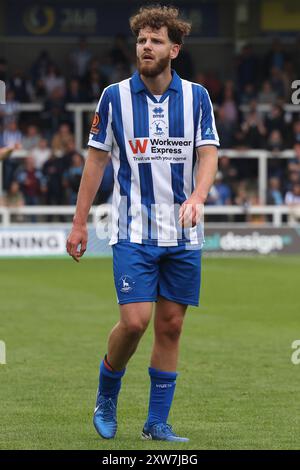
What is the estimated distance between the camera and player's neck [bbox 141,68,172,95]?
270 inches

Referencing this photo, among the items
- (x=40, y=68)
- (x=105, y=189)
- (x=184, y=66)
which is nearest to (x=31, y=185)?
(x=105, y=189)

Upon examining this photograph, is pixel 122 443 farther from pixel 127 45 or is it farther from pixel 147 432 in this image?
pixel 127 45

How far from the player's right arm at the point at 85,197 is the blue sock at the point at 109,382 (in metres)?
0.69

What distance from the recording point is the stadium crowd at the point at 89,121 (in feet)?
80.2

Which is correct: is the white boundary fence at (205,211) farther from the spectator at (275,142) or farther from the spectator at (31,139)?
the spectator at (31,139)

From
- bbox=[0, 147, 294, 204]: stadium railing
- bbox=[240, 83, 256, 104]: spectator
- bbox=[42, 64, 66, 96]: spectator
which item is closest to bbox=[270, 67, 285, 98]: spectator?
bbox=[240, 83, 256, 104]: spectator

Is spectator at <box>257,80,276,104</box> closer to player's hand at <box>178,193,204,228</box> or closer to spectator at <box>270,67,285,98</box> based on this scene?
spectator at <box>270,67,285,98</box>

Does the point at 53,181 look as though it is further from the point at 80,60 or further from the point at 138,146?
the point at 138,146

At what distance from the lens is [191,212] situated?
6473mm

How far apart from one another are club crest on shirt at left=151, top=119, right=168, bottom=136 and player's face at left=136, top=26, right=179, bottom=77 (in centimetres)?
27

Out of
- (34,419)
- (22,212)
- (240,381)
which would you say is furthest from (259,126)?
(34,419)

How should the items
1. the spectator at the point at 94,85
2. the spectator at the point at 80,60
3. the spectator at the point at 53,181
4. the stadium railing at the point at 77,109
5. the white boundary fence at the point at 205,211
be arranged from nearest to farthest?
1. the white boundary fence at the point at 205,211
2. the spectator at the point at 53,181
3. the stadium railing at the point at 77,109
4. the spectator at the point at 94,85
5. the spectator at the point at 80,60

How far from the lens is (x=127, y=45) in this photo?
29.6 meters

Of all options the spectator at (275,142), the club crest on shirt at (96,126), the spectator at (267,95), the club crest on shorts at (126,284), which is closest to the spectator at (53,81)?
the spectator at (267,95)
